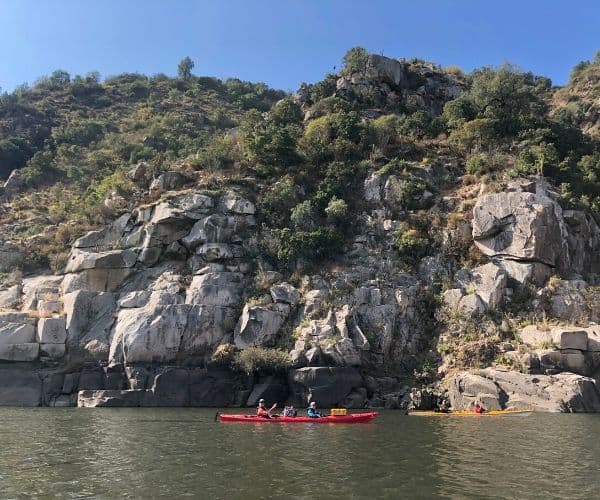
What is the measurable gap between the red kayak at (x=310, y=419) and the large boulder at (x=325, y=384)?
6820 millimetres

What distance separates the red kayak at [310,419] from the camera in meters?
28.9

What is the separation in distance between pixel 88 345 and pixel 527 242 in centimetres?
3602

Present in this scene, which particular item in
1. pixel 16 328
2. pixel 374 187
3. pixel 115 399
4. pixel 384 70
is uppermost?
pixel 384 70

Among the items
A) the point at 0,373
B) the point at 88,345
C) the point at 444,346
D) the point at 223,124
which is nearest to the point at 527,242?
the point at 444,346

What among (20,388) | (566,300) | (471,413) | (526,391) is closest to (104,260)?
(20,388)

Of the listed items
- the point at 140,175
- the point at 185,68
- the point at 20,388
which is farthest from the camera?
the point at 185,68

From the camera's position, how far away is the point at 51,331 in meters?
41.5

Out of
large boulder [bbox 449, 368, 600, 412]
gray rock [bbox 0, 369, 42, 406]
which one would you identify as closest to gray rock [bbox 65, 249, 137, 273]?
gray rock [bbox 0, 369, 42, 406]

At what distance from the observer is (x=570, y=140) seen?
56562mm

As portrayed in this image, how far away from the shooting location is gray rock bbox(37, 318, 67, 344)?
1624 inches

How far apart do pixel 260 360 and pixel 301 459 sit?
63.1 ft

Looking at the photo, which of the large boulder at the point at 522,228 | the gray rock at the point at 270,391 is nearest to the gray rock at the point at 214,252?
the gray rock at the point at 270,391

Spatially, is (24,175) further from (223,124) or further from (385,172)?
(385,172)

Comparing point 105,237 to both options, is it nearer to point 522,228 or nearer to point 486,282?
point 486,282
